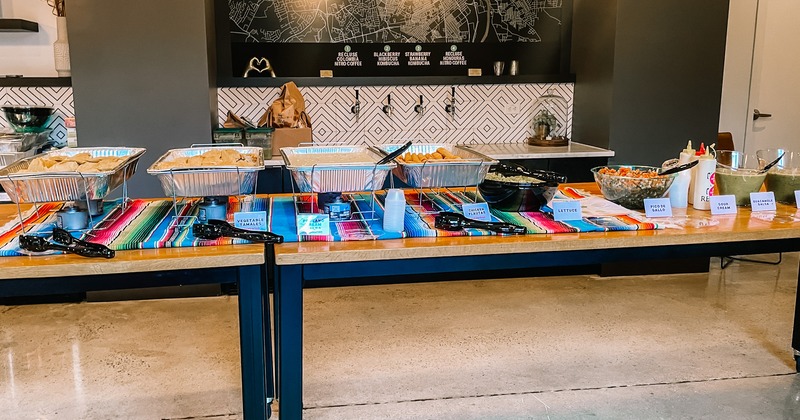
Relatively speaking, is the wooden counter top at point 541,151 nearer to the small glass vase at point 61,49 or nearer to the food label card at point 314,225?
the food label card at point 314,225

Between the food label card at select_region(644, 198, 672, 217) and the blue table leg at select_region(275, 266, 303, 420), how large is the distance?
4.23 ft

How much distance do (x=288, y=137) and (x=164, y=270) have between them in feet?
7.59

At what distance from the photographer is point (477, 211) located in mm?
2361

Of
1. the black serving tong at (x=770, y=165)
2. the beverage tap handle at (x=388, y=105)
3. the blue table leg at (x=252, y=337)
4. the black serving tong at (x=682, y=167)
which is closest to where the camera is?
the blue table leg at (x=252, y=337)

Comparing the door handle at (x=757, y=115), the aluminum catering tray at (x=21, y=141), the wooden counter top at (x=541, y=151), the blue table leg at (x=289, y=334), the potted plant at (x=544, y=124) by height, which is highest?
the door handle at (x=757, y=115)

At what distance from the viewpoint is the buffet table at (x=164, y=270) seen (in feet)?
6.13

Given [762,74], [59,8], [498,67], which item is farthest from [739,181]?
[59,8]

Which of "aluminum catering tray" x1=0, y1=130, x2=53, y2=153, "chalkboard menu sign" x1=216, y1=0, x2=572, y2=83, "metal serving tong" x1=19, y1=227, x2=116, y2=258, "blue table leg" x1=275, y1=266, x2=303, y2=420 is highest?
"chalkboard menu sign" x1=216, y1=0, x2=572, y2=83

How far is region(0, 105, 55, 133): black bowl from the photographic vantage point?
400cm

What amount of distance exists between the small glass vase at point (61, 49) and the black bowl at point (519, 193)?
9.61ft

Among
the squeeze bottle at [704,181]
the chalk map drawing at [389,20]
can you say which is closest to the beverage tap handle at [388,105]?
the chalk map drawing at [389,20]

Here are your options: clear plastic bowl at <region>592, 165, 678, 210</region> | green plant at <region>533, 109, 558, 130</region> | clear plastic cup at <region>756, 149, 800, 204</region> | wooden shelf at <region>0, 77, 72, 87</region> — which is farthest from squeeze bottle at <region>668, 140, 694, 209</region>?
wooden shelf at <region>0, 77, 72, 87</region>

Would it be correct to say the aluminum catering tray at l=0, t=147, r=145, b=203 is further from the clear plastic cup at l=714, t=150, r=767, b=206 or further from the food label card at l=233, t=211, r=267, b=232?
the clear plastic cup at l=714, t=150, r=767, b=206

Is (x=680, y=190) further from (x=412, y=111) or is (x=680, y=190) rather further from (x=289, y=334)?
(x=412, y=111)
